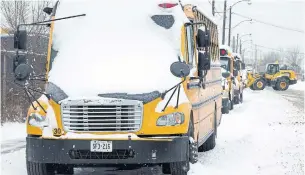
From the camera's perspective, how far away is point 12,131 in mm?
16844

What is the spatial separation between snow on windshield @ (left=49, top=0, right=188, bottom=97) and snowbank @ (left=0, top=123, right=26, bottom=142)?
6.62 m

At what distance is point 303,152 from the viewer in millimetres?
12875

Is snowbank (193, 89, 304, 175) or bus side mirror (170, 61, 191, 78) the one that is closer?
bus side mirror (170, 61, 191, 78)

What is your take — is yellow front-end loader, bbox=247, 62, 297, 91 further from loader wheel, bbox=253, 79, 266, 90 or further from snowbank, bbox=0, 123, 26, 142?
snowbank, bbox=0, 123, 26, 142

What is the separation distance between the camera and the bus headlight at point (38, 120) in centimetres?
803

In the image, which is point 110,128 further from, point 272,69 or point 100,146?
point 272,69

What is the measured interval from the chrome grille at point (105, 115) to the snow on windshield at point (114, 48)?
0.21m

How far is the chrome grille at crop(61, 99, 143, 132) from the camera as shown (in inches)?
310

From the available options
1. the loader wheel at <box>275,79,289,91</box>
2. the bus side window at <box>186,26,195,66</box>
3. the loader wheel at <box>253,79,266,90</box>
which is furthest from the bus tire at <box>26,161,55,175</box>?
the loader wheel at <box>275,79,289,91</box>

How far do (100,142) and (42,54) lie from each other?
12543mm

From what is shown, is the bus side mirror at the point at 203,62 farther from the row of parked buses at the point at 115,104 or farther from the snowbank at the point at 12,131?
the snowbank at the point at 12,131

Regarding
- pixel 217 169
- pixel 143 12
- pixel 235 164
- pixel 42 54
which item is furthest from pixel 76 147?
pixel 42 54

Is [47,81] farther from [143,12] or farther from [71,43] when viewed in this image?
[143,12]

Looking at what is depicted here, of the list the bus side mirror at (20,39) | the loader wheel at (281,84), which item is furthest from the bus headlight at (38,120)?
the loader wheel at (281,84)
